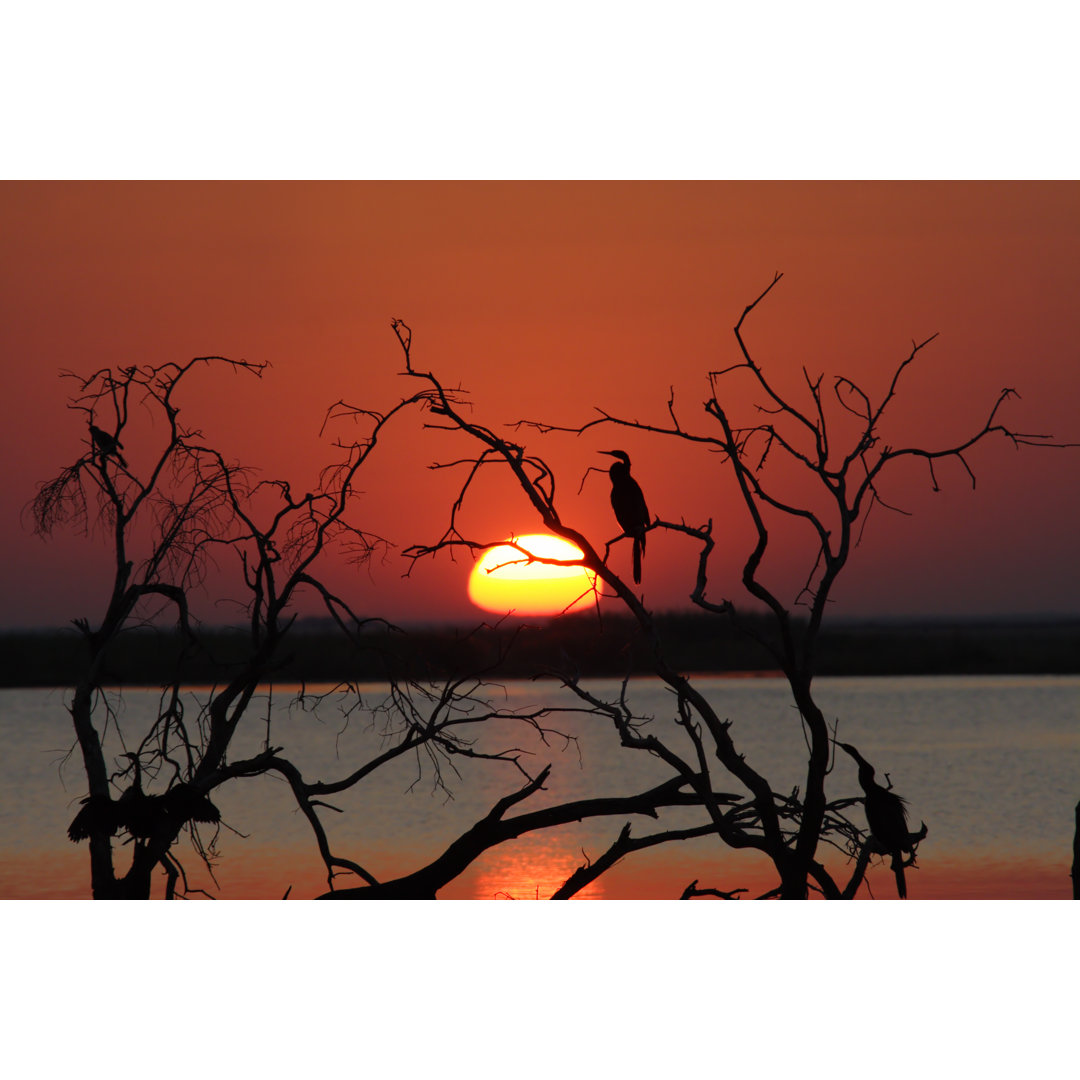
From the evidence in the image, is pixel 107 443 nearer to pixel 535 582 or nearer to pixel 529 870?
pixel 535 582

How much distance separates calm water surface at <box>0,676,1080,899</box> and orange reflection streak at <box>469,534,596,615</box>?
0.52 m

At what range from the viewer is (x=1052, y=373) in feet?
16.9

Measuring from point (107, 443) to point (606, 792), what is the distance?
8605mm

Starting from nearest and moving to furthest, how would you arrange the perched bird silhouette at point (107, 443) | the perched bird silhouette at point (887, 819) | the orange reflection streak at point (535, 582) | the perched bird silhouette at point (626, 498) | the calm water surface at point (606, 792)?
the orange reflection streak at point (535, 582) → the perched bird silhouette at point (887, 819) → the perched bird silhouette at point (107, 443) → the perched bird silhouette at point (626, 498) → the calm water surface at point (606, 792)

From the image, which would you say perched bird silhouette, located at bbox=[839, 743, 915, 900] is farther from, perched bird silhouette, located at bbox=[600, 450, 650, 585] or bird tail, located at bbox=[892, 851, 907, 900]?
perched bird silhouette, located at bbox=[600, 450, 650, 585]

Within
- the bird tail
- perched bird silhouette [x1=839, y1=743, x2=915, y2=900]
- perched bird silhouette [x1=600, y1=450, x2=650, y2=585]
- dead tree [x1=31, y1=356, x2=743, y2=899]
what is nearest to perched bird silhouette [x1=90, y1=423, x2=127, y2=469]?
dead tree [x1=31, y1=356, x2=743, y2=899]

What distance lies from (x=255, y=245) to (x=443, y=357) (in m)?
0.92

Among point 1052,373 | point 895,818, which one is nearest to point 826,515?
point 895,818

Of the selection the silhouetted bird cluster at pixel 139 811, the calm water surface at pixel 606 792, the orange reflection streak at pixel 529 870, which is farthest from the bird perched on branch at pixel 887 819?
the orange reflection streak at pixel 529 870

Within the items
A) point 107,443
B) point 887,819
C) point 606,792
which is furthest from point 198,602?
point 606,792

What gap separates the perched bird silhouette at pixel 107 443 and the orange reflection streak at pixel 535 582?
4.28ft

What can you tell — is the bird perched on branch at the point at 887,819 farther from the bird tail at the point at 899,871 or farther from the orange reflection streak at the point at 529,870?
the orange reflection streak at the point at 529,870

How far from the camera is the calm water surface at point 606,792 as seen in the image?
22.9 feet

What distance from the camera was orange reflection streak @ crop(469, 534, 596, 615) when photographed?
13.0ft
